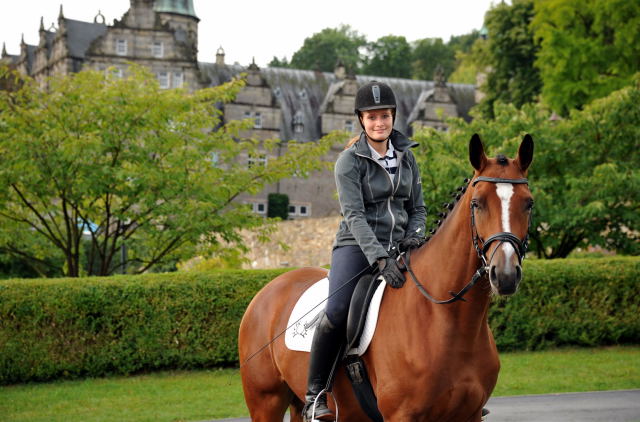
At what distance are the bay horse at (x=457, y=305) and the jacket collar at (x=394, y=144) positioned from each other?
729mm

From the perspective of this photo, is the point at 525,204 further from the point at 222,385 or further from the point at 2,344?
the point at 2,344

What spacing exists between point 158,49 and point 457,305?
54499mm

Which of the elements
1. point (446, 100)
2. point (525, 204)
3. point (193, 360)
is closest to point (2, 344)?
point (193, 360)

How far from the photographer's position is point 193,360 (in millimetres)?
14211

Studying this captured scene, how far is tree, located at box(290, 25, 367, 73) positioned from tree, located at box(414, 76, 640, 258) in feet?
245

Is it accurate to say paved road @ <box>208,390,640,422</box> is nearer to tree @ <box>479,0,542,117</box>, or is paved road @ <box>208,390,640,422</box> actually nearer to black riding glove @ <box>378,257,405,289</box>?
black riding glove @ <box>378,257,405,289</box>

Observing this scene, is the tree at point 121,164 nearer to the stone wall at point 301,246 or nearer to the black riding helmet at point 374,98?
the black riding helmet at point 374,98

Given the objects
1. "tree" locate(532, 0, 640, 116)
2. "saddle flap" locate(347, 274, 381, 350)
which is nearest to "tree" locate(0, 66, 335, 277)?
"saddle flap" locate(347, 274, 381, 350)

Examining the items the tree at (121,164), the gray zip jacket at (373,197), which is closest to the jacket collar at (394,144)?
the gray zip jacket at (373,197)

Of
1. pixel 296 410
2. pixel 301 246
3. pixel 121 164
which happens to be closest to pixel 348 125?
pixel 301 246

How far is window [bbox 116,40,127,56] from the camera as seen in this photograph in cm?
5519

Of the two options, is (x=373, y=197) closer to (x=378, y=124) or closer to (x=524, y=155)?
(x=378, y=124)

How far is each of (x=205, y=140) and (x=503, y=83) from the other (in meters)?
29.0

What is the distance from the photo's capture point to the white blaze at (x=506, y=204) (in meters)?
4.20
